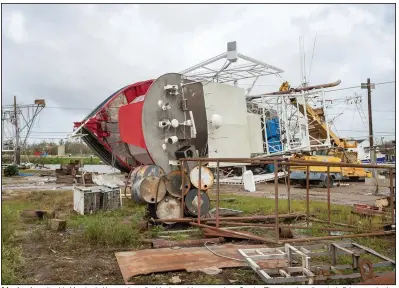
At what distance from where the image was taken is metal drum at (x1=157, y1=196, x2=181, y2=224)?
830 centimetres

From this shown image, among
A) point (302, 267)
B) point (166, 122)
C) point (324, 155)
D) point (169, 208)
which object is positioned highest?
point (166, 122)

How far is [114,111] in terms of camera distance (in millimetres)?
16484

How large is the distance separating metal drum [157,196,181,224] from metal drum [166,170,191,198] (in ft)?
0.51

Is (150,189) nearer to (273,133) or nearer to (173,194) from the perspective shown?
(173,194)

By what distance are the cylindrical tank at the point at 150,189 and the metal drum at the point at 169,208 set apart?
0.43ft

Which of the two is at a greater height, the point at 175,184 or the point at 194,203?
the point at 175,184

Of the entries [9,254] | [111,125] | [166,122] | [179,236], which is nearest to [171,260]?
[179,236]

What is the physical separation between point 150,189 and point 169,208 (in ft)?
2.00

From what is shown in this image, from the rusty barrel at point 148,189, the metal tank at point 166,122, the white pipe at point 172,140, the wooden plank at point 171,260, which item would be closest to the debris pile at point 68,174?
the metal tank at point 166,122

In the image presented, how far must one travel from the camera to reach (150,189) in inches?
324

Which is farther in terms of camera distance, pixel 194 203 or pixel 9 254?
pixel 194 203

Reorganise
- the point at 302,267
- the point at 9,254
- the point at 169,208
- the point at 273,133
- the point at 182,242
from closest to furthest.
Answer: the point at 302,267
the point at 9,254
the point at 182,242
the point at 169,208
the point at 273,133

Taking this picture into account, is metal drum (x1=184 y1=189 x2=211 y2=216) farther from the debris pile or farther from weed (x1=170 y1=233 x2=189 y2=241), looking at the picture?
the debris pile

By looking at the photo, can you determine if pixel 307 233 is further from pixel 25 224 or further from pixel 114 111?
pixel 114 111
